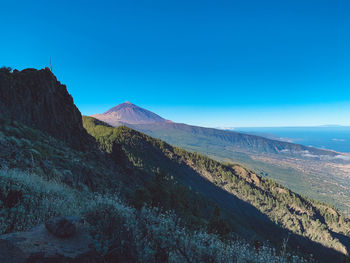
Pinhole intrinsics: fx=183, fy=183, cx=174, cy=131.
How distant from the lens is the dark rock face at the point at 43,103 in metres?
23.4

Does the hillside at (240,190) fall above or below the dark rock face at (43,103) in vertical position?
below

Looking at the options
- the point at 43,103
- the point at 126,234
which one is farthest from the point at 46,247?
the point at 43,103

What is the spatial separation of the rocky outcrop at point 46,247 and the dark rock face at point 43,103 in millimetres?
24135

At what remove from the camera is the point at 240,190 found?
117m

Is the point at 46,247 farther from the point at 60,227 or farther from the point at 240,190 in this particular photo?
the point at 240,190

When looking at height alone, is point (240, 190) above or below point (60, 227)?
below

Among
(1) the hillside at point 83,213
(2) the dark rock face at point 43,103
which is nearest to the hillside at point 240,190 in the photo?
(2) the dark rock face at point 43,103

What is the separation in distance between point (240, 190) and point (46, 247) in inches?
4999

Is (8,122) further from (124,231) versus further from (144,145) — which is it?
(144,145)

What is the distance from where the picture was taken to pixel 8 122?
14469mm

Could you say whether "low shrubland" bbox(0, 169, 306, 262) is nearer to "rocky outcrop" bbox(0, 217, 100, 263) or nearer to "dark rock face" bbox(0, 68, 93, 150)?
"rocky outcrop" bbox(0, 217, 100, 263)

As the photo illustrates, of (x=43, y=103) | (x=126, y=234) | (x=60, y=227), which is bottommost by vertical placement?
(x=126, y=234)

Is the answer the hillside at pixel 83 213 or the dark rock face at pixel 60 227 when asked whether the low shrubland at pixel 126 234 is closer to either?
the hillside at pixel 83 213

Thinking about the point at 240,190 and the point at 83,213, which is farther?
the point at 240,190
